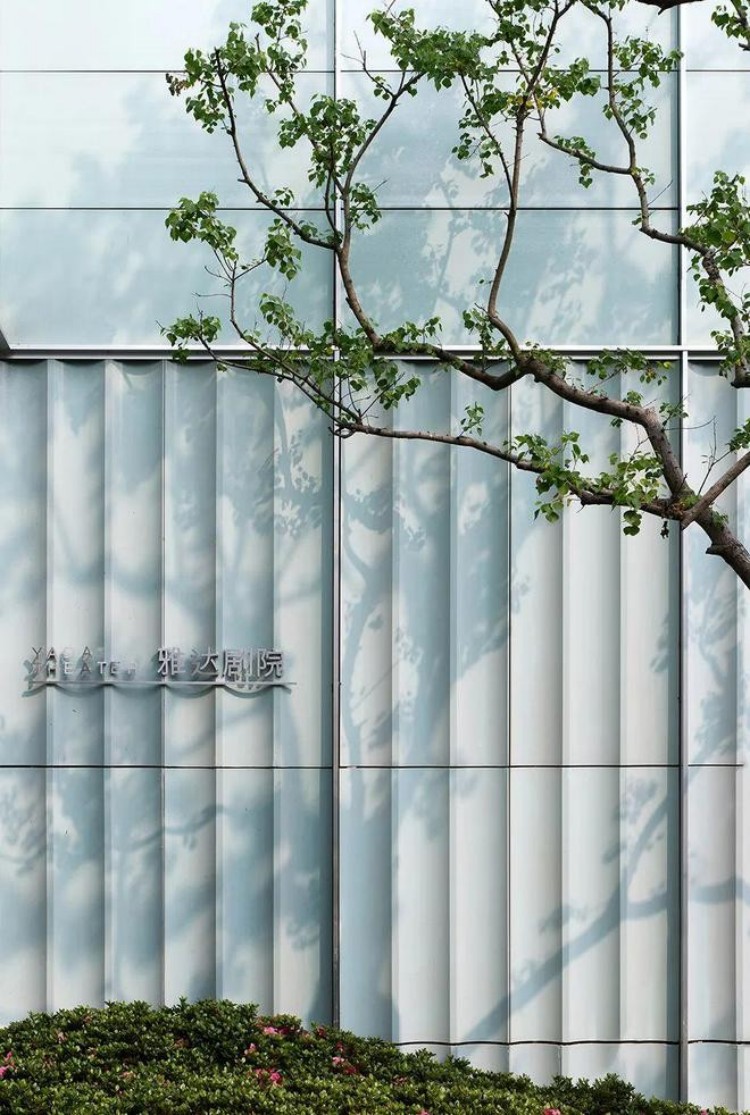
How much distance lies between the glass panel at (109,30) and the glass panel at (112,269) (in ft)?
2.84

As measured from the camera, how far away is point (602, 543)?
5.57m

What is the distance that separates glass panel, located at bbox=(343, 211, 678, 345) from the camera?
550 centimetres

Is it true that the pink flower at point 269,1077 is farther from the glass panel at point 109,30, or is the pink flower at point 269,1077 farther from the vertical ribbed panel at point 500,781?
the glass panel at point 109,30

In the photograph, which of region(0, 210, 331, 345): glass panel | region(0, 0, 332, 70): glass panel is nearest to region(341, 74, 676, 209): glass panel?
region(0, 210, 331, 345): glass panel

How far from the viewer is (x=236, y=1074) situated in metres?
4.48

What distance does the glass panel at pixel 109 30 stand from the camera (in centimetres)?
548

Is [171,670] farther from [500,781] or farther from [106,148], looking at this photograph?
[106,148]

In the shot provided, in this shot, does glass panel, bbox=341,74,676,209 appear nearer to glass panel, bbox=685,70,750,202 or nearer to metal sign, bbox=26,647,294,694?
glass panel, bbox=685,70,750,202

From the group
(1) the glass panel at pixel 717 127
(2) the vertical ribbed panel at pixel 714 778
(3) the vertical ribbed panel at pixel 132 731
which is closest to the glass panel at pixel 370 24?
(1) the glass panel at pixel 717 127

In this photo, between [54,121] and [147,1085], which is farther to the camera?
[54,121]

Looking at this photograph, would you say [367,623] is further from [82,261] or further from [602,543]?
[82,261]

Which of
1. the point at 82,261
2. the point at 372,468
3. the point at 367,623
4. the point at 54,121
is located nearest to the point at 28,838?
the point at 367,623

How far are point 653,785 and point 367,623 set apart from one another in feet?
6.02

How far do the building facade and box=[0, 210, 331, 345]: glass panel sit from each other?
0.7 inches
